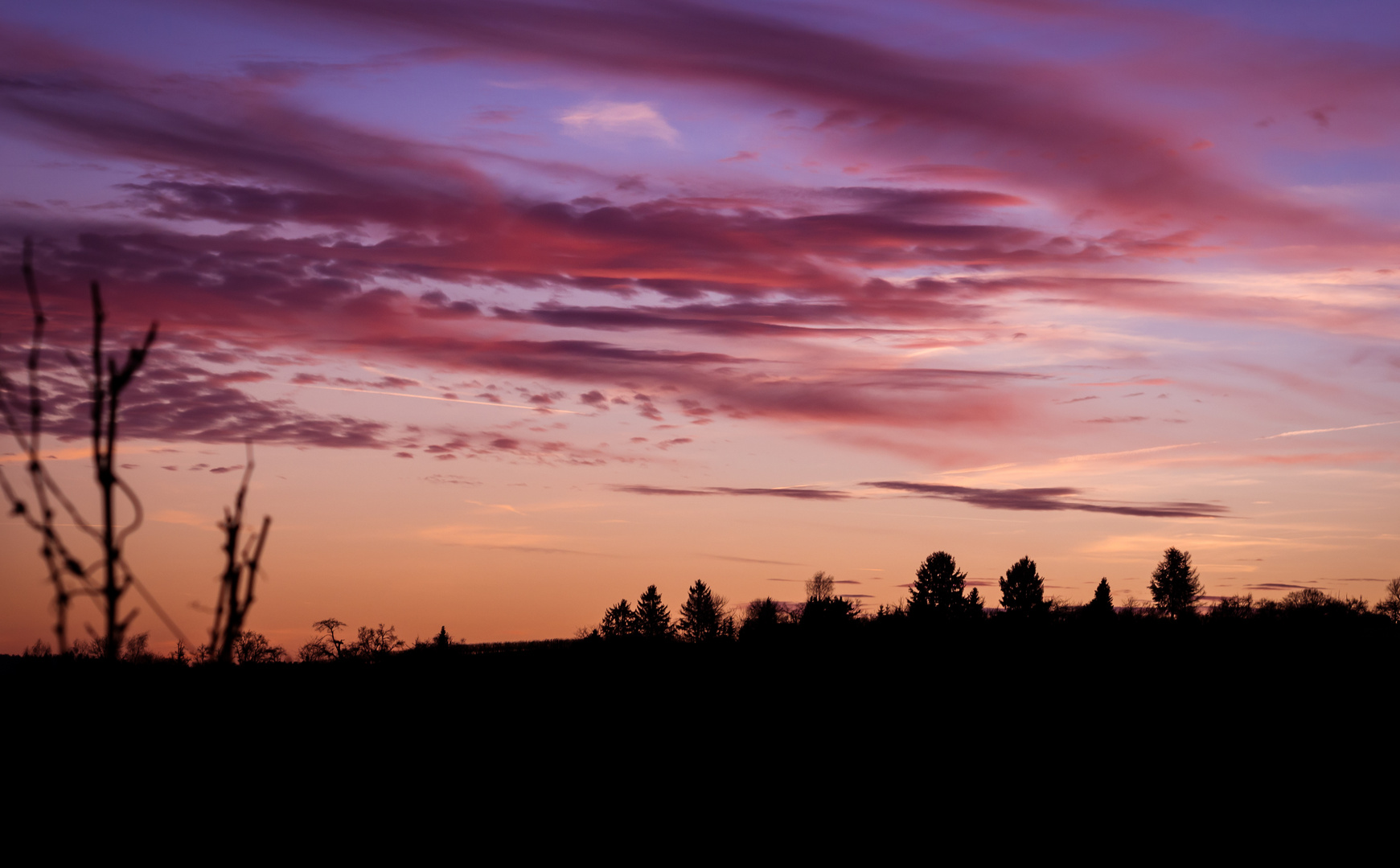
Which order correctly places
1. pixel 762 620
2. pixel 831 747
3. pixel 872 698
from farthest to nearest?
pixel 762 620
pixel 872 698
pixel 831 747

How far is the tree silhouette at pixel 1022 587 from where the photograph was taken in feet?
433

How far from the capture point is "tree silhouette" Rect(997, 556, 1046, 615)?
131875mm

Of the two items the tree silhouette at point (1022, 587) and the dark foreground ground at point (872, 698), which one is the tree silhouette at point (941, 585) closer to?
the tree silhouette at point (1022, 587)

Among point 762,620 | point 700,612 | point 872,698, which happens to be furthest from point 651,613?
point 872,698

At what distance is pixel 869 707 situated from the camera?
1137 inches

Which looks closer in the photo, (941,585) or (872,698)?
(872,698)

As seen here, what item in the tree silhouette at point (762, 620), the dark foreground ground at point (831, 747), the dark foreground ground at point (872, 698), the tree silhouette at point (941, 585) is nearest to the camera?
the dark foreground ground at point (831, 747)

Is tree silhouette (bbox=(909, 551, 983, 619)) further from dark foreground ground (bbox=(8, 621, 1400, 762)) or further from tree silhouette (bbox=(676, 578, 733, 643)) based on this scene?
dark foreground ground (bbox=(8, 621, 1400, 762))

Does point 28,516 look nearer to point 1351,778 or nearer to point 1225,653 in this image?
point 1351,778

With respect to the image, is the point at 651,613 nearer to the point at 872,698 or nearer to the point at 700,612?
the point at 700,612

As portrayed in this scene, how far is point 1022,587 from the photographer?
5231 inches

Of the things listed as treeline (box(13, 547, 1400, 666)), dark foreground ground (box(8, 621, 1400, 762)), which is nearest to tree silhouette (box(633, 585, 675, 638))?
treeline (box(13, 547, 1400, 666))

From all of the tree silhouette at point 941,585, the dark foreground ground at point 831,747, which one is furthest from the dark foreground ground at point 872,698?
the tree silhouette at point 941,585

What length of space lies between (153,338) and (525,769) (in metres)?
22.3
